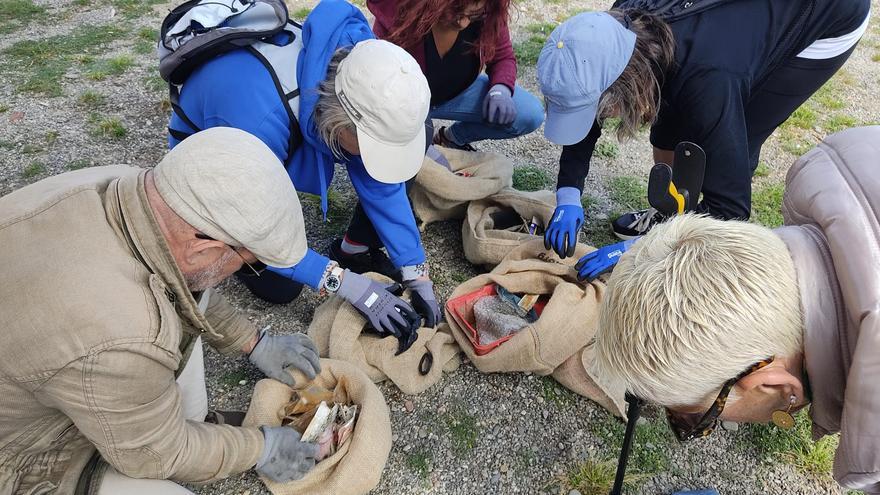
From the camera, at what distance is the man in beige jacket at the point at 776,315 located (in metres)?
1.07

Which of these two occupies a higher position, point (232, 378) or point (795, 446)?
point (795, 446)

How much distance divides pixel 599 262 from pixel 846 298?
133 cm

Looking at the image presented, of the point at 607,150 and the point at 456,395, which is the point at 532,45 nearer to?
the point at 607,150

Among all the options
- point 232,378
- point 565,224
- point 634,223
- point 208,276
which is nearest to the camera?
point 208,276

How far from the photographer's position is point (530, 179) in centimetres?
Result: 369

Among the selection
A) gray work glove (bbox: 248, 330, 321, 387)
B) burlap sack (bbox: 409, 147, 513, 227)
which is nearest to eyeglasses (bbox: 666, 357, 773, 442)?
gray work glove (bbox: 248, 330, 321, 387)

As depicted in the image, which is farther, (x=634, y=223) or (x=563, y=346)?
(x=634, y=223)

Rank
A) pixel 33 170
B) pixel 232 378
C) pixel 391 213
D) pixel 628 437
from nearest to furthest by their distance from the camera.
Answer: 1. pixel 628 437
2. pixel 232 378
3. pixel 391 213
4. pixel 33 170

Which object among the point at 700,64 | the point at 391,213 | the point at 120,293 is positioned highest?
the point at 700,64

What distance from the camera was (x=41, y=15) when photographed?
5230 mm

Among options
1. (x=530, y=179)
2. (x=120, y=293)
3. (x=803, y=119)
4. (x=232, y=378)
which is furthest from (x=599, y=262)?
(x=803, y=119)

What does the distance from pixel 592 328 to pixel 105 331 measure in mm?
1735

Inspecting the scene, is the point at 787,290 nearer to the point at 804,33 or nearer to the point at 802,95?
the point at 804,33

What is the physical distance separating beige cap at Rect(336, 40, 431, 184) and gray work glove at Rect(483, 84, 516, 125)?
1.17 meters
